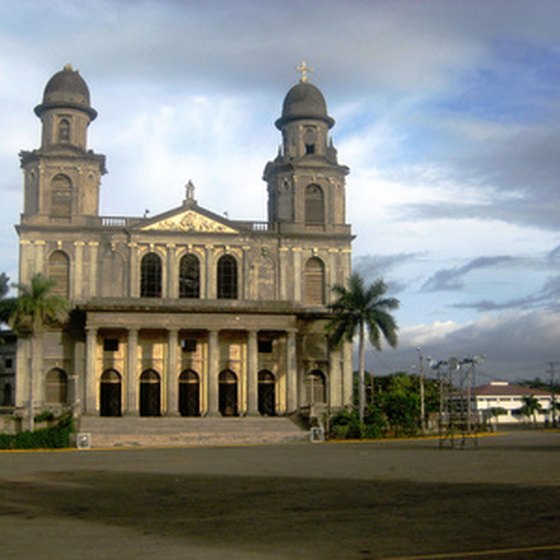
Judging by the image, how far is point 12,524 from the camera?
1349cm

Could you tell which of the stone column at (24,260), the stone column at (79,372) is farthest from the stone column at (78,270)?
the stone column at (79,372)

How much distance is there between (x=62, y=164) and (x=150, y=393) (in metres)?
16.0

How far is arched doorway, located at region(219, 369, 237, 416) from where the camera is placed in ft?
180

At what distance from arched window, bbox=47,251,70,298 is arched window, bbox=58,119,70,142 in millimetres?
7886

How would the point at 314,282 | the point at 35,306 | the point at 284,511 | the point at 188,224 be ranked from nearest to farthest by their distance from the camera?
1. the point at 284,511
2. the point at 35,306
3. the point at 188,224
4. the point at 314,282

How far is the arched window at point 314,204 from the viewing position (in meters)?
58.8

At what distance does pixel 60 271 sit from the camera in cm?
5478

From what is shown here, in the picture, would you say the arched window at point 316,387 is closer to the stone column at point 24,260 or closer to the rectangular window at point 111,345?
the rectangular window at point 111,345

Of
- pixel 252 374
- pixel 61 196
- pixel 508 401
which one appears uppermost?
pixel 61 196

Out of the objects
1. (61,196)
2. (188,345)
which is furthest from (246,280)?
(61,196)

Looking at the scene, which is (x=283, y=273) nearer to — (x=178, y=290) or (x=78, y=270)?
(x=178, y=290)

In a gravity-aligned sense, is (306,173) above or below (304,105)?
below

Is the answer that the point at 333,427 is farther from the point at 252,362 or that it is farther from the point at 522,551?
the point at 522,551

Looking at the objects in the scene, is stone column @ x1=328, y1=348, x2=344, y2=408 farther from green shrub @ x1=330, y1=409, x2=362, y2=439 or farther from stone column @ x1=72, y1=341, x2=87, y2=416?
stone column @ x1=72, y1=341, x2=87, y2=416
